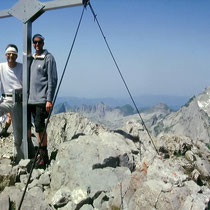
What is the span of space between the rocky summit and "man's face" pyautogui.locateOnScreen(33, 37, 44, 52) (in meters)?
3.39

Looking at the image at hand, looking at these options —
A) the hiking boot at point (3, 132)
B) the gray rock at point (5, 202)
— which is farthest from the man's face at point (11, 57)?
the gray rock at point (5, 202)

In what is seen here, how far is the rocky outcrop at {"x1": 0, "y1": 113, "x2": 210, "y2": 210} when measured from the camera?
6692 mm

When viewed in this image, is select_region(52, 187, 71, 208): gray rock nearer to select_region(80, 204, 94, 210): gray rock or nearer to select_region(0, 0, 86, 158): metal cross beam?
select_region(80, 204, 94, 210): gray rock

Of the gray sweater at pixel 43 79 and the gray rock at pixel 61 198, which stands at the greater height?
the gray sweater at pixel 43 79

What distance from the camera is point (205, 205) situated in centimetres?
617

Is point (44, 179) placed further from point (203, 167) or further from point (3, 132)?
point (203, 167)

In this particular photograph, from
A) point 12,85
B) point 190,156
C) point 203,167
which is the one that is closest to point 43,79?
point 12,85

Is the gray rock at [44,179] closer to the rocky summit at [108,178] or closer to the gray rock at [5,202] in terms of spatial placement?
the rocky summit at [108,178]

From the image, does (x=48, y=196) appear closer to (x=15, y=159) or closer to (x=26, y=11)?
(x=15, y=159)

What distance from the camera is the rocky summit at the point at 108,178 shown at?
670 centimetres

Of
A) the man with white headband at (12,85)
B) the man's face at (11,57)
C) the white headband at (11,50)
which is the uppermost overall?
the white headband at (11,50)

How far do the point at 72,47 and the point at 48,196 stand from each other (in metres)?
4.45

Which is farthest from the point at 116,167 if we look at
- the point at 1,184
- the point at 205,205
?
the point at 1,184

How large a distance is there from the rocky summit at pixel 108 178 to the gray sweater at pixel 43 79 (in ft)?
6.24
